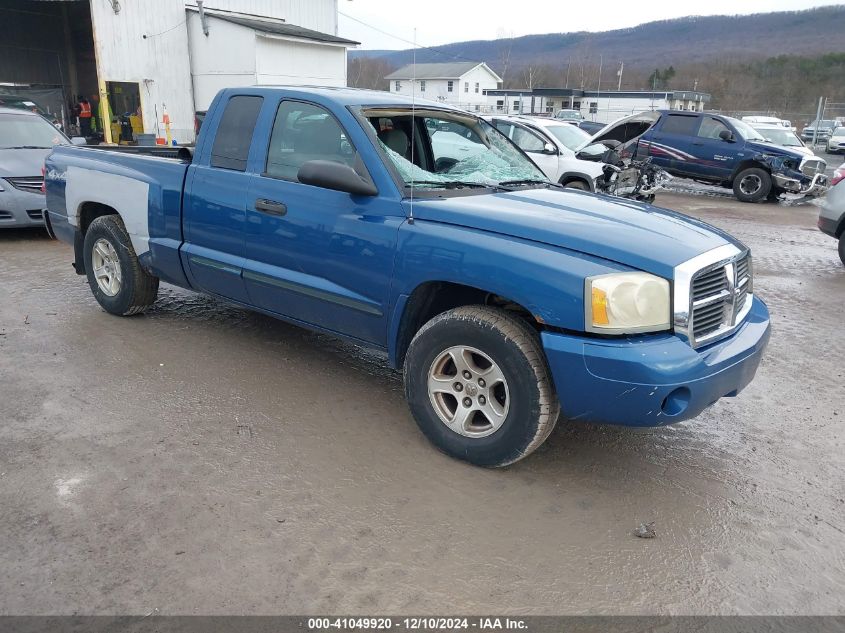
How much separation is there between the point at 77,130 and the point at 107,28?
483 centimetres

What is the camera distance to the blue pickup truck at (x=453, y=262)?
305cm

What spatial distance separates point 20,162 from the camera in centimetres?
856

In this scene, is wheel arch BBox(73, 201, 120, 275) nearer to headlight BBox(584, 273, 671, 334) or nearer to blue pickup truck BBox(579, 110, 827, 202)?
headlight BBox(584, 273, 671, 334)

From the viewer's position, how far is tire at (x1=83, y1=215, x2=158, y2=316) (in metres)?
5.32

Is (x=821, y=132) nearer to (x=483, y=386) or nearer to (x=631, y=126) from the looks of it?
(x=631, y=126)

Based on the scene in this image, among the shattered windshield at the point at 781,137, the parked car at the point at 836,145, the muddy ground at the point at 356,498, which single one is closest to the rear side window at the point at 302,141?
the muddy ground at the point at 356,498

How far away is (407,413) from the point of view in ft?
13.5

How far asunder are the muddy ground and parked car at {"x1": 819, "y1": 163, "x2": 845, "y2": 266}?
415cm

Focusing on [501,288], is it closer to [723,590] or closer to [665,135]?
[723,590]

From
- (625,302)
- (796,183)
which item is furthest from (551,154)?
(625,302)

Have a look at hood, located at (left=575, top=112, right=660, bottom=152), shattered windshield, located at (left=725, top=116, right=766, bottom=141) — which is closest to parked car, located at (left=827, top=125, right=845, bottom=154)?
shattered windshield, located at (left=725, top=116, right=766, bottom=141)

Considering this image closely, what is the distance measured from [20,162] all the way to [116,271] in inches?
170

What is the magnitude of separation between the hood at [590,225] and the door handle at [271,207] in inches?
36.8

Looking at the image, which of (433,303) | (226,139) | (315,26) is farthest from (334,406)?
(315,26)
